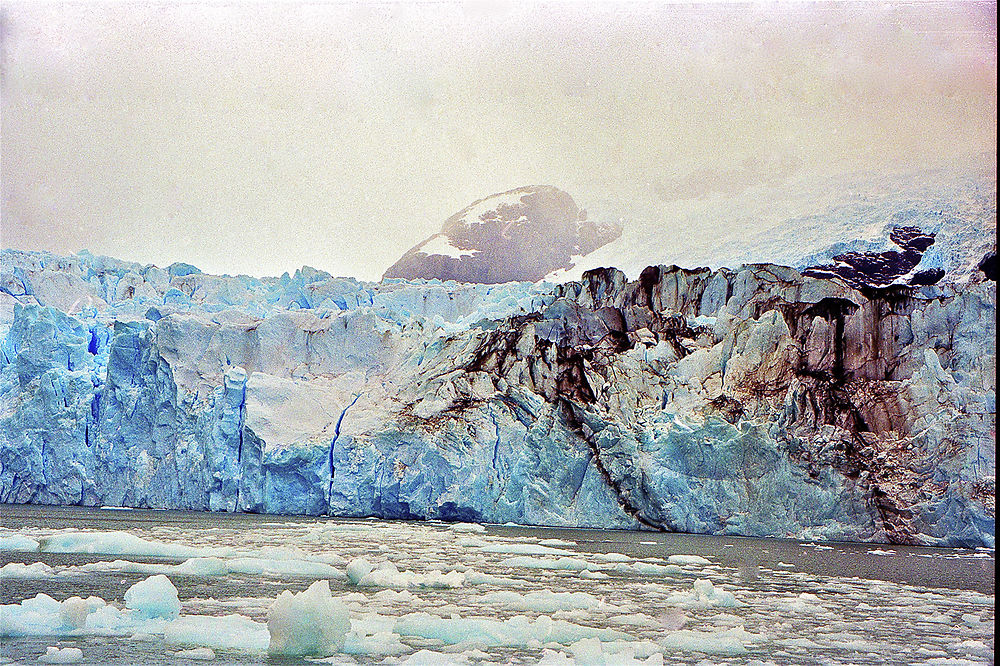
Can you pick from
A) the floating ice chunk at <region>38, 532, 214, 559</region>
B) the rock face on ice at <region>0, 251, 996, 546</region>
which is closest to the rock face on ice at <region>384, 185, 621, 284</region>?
the rock face on ice at <region>0, 251, 996, 546</region>

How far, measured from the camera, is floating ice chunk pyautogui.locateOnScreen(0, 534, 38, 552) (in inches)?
356

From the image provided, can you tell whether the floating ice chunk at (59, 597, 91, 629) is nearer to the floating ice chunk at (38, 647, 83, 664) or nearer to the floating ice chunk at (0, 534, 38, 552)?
the floating ice chunk at (38, 647, 83, 664)

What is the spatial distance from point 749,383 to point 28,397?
10.4m

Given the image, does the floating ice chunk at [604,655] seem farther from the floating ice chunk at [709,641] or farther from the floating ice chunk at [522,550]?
the floating ice chunk at [522,550]

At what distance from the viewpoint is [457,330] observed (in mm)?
16203

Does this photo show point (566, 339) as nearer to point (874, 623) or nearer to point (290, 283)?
point (290, 283)

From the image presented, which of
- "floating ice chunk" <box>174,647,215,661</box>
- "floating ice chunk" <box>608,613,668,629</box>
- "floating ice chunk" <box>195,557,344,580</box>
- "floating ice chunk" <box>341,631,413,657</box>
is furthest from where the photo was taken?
"floating ice chunk" <box>195,557,344,580</box>

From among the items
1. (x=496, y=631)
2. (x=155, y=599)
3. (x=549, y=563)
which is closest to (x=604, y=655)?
(x=496, y=631)

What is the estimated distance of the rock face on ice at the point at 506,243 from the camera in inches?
679

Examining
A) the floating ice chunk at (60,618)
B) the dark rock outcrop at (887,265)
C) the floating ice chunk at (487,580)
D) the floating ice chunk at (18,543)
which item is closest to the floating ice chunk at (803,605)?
the floating ice chunk at (487,580)

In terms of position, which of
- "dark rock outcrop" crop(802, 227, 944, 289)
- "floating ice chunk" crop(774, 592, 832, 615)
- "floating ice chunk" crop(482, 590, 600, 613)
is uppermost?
"dark rock outcrop" crop(802, 227, 944, 289)

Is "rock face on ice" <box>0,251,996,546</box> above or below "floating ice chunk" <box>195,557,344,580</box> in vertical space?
above

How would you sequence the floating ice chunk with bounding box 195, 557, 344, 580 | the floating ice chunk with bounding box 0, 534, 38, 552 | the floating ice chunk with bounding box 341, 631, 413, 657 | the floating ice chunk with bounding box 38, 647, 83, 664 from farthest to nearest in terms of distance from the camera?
the floating ice chunk with bounding box 0, 534, 38, 552 → the floating ice chunk with bounding box 195, 557, 344, 580 → the floating ice chunk with bounding box 341, 631, 413, 657 → the floating ice chunk with bounding box 38, 647, 83, 664

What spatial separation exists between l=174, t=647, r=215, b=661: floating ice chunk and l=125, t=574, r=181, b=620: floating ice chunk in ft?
2.23
